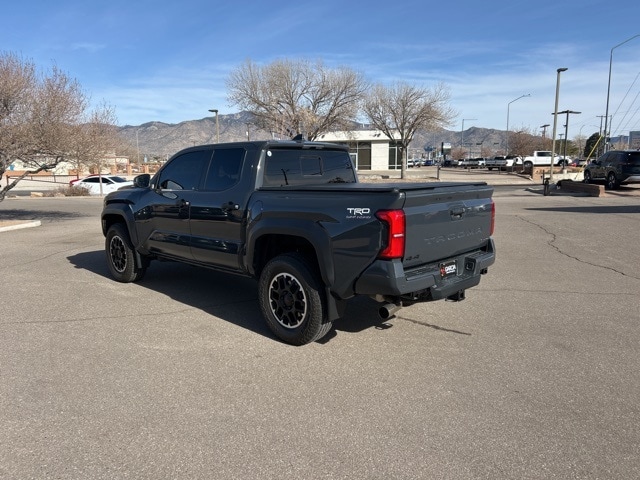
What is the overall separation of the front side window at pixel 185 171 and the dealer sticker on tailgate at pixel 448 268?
10.1ft

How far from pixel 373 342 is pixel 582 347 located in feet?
6.44

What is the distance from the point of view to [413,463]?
2.87m

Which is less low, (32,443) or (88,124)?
(88,124)

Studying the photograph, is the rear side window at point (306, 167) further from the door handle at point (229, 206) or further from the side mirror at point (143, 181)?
the side mirror at point (143, 181)

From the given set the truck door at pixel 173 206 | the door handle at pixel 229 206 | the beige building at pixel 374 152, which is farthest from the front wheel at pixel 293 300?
the beige building at pixel 374 152

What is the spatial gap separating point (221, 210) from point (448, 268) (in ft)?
8.25

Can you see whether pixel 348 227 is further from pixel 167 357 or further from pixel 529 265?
pixel 529 265

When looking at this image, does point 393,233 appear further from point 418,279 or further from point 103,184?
point 103,184

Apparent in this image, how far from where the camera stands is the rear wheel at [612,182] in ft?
82.6

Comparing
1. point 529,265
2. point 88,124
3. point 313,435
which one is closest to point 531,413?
point 313,435

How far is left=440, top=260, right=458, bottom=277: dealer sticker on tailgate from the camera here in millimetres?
4438

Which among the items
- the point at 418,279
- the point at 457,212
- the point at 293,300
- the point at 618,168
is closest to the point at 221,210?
the point at 293,300

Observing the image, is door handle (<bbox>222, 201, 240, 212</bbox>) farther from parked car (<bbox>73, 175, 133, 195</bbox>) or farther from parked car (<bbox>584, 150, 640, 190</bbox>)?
parked car (<bbox>73, 175, 133, 195</bbox>)

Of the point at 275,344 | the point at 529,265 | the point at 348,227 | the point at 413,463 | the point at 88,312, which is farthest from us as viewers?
the point at 529,265
